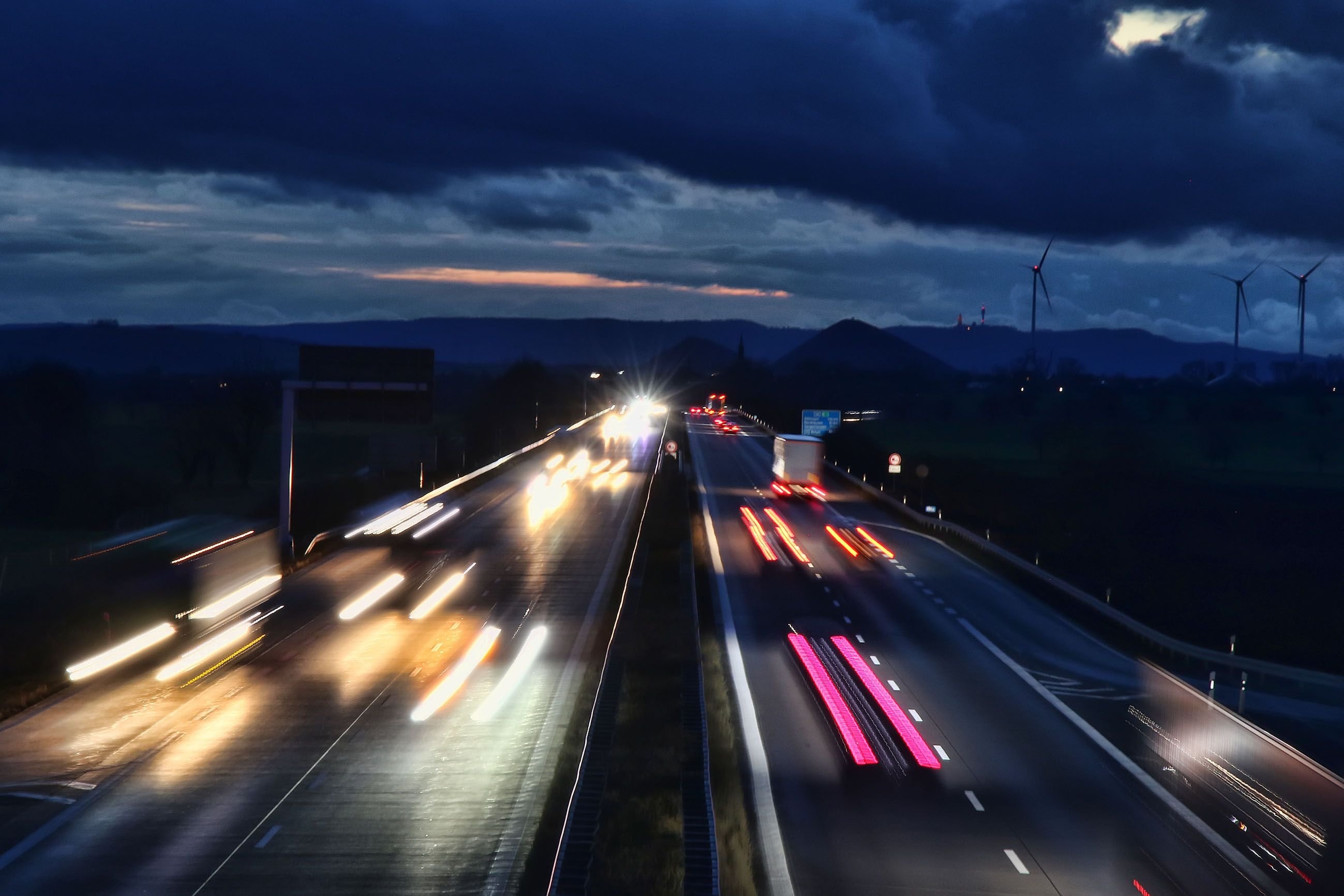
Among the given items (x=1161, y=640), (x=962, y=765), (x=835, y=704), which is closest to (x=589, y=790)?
(x=962, y=765)

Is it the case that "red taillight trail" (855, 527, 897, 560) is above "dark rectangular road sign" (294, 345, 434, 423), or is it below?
below

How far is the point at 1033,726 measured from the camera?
2292cm

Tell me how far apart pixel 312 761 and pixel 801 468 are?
52.2m

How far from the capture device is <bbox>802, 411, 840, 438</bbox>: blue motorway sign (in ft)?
305

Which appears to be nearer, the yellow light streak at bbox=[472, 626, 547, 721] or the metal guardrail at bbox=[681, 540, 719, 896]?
the metal guardrail at bbox=[681, 540, 719, 896]

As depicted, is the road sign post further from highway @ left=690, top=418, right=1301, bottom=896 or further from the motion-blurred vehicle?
the motion-blurred vehicle

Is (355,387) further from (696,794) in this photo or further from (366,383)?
(696,794)

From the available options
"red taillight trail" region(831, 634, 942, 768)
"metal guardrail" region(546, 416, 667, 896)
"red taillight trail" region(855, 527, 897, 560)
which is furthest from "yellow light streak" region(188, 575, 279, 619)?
"red taillight trail" region(855, 527, 897, 560)

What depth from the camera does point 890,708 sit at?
23672mm

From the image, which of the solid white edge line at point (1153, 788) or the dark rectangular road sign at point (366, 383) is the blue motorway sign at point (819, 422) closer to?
the dark rectangular road sign at point (366, 383)

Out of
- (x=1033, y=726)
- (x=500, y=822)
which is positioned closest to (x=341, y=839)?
(x=500, y=822)

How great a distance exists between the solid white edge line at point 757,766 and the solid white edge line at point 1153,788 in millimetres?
3287

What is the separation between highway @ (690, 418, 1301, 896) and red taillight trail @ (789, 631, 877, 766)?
0.24m

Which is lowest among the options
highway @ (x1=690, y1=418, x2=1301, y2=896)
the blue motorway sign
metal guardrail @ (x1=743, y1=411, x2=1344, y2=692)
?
highway @ (x1=690, y1=418, x2=1301, y2=896)
